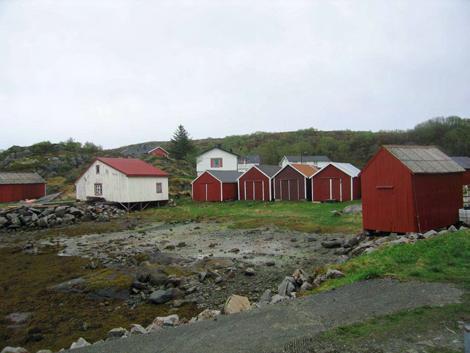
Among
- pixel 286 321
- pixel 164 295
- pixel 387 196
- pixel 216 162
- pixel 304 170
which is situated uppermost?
pixel 216 162

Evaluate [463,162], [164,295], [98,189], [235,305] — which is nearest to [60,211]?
[98,189]

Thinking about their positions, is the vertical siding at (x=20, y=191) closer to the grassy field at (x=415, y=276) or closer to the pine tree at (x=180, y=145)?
the pine tree at (x=180, y=145)

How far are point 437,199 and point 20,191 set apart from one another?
1640 inches

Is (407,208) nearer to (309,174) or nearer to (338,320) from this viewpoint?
(338,320)

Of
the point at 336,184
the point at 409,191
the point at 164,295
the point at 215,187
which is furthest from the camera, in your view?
the point at 215,187

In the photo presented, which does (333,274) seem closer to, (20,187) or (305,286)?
(305,286)

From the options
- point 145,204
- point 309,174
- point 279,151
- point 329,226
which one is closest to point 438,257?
point 329,226

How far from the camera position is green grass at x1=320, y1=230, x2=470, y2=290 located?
965 cm

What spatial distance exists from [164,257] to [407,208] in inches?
412

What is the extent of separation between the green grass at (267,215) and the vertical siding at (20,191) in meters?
15.6

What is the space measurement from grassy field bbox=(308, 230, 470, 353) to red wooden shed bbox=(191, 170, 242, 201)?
3020cm

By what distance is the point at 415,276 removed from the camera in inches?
379

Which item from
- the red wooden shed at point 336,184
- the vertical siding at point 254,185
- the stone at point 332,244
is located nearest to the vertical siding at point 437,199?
the stone at point 332,244

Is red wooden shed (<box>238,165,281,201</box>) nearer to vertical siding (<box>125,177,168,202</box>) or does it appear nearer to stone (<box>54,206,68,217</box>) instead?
vertical siding (<box>125,177,168,202</box>)
